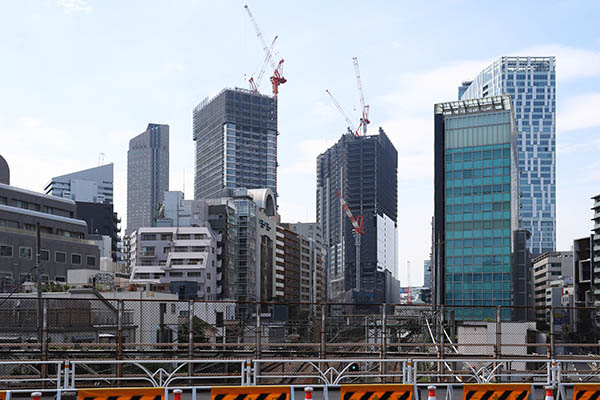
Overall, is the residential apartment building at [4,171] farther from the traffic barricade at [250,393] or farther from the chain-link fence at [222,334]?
the traffic barricade at [250,393]

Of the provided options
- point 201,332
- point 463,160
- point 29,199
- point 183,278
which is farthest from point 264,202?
point 201,332

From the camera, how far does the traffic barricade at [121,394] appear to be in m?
12.6

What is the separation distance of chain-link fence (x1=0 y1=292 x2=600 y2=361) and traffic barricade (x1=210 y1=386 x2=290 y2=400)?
4704 mm

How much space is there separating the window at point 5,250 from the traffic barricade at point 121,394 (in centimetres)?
6441

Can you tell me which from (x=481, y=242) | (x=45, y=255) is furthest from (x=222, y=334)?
(x=481, y=242)

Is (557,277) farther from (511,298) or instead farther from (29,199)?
(29,199)

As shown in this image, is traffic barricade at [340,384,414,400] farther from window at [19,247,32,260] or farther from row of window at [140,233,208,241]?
row of window at [140,233,208,241]

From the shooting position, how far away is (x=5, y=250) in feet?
236

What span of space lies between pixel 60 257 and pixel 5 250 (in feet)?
27.3

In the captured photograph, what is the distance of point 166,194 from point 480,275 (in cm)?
6223

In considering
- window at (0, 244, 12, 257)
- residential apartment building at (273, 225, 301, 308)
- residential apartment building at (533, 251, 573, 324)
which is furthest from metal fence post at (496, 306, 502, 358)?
residential apartment building at (533, 251, 573, 324)

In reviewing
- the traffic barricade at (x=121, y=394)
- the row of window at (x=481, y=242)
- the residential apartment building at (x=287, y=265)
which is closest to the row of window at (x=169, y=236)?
the row of window at (x=481, y=242)

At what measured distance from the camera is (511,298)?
103 meters

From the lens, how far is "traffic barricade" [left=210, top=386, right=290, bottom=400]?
13.1 m
